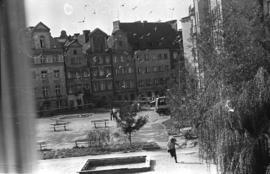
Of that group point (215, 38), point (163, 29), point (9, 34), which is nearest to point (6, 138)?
point (9, 34)

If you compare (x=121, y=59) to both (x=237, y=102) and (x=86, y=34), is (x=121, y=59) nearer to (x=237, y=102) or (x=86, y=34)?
(x=86, y=34)

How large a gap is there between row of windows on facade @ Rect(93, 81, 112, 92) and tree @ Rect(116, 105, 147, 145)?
8.57 metres

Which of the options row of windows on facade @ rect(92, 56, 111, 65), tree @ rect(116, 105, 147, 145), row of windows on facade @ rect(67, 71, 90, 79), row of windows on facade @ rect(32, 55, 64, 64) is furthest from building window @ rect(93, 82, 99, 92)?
tree @ rect(116, 105, 147, 145)

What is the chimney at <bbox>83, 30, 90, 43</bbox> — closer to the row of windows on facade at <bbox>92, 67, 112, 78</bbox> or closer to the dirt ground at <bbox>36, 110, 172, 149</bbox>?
the row of windows on facade at <bbox>92, 67, 112, 78</bbox>

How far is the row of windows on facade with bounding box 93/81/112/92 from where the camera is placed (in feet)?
51.1

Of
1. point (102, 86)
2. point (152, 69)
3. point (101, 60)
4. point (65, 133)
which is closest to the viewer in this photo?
point (65, 133)

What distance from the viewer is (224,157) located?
10.7ft

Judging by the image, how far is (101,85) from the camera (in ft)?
51.5

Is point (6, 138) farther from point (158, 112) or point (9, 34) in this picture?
point (158, 112)

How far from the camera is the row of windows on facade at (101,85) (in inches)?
613

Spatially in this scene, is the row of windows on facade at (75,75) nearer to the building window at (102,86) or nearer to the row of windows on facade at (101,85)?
the row of windows on facade at (101,85)

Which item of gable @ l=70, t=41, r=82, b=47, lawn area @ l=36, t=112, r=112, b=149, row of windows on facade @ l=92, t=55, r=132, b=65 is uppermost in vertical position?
gable @ l=70, t=41, r=82, b=47

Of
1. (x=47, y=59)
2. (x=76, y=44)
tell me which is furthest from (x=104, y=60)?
(x=47, y=59)

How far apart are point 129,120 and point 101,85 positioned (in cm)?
885
